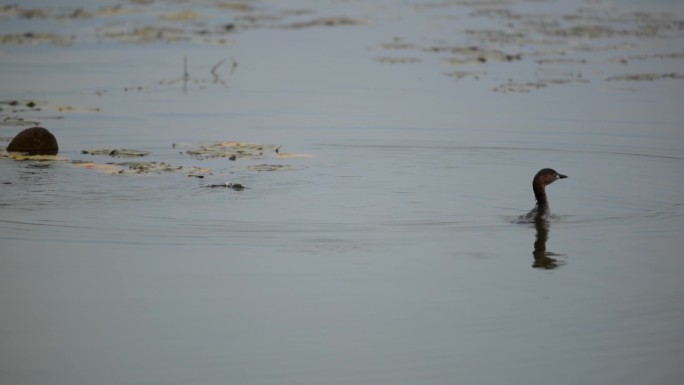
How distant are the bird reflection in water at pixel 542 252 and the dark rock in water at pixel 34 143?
6.83 metres

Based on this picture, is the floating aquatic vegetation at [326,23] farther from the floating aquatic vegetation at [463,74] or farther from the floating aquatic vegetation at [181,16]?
the floating aquatic vegetation at [463,74]

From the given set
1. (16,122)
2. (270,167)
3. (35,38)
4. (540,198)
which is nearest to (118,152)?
(270,167)

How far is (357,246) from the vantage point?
10.5 metres

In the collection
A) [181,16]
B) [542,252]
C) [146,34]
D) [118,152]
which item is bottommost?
[542,252]

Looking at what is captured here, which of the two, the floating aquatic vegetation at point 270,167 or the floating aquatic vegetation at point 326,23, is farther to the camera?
the floating aquatic vegetation at point 326,23

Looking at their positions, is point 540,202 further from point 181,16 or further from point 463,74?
point 181,16

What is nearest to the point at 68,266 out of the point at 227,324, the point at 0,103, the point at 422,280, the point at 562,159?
the point at 227,324

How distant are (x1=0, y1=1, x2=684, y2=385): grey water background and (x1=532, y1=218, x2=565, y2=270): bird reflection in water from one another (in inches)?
1.8

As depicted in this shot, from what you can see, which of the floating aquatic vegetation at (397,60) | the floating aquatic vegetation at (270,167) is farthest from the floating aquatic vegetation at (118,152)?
the floating aquatic vegetation at (397,60)

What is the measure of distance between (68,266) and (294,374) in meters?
3.29

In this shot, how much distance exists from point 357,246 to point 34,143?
245 inches

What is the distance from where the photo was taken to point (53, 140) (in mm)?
15328

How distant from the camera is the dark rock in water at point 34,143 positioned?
1509cm

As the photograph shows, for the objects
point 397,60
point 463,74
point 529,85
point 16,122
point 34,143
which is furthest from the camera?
point 397,60
